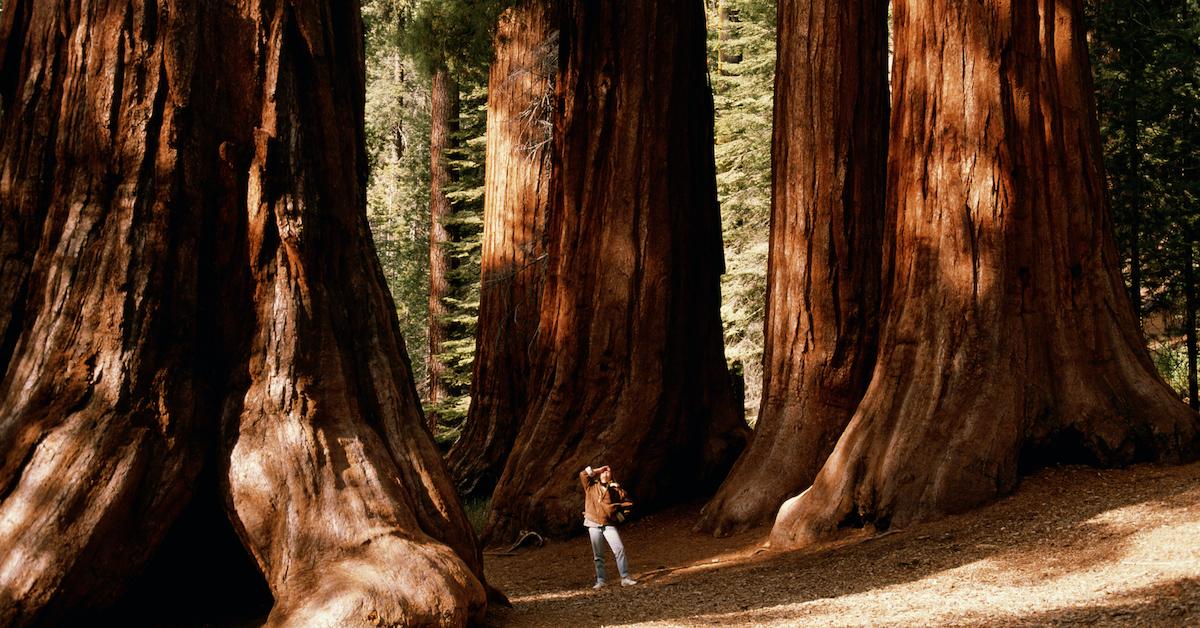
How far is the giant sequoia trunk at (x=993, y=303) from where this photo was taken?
8.91 metres

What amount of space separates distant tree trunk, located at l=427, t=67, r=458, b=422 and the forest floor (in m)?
13.3

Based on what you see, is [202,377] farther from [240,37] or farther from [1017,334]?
[1017,334]

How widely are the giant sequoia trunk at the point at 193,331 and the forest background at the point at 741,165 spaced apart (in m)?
7.73

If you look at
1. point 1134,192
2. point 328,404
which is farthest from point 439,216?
point 328,404

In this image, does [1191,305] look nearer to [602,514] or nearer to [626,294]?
[626,294]

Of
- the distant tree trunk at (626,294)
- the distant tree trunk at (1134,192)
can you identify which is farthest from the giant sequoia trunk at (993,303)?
the distant tree trunk at (1134,192)

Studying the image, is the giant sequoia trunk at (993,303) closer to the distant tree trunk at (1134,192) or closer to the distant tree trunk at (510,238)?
the distant tree trunk at (1134,192)

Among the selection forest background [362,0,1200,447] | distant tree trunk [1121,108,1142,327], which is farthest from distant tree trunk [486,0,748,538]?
distant tree trunk [1121,108,1142,327]

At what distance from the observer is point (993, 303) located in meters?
9.12

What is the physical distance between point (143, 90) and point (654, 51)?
7069mm

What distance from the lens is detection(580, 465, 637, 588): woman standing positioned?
8875 millimetres

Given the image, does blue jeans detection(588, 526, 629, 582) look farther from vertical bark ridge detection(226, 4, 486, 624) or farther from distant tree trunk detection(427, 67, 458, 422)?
distant tree trunk detection(427, 67, 458, 422)

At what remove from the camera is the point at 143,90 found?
6.25m

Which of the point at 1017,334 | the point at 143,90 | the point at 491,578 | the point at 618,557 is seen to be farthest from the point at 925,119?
the point at 143,90
